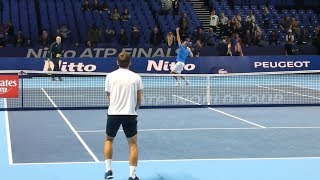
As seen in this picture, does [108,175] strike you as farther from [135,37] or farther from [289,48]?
[289,48]

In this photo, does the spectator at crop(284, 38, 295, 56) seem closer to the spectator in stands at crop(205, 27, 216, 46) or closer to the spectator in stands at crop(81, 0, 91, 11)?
the spectator in stands at crop(205, 27, 216, 46)

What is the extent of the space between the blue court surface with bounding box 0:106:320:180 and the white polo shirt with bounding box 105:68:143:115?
3.53 feet

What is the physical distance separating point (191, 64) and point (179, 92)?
6.81m

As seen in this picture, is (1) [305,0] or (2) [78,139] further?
(1) [305,0]

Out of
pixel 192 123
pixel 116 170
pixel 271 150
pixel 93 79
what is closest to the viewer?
pixel 116 170

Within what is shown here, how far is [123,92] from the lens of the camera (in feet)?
28.1

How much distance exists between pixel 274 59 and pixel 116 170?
70.6 ft

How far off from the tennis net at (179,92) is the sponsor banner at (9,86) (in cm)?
20

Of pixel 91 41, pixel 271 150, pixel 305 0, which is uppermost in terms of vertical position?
pixel 305 0

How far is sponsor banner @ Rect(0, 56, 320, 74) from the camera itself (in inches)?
1088

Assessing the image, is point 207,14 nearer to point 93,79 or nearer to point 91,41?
point 91,41

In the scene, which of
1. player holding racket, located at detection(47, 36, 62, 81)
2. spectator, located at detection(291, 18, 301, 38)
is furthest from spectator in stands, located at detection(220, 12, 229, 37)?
player holding racket, located at detection(47, 36, 62, 81)

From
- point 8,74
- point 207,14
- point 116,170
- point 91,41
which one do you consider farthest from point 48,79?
point 116,170

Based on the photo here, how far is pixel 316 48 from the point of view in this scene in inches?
1319
